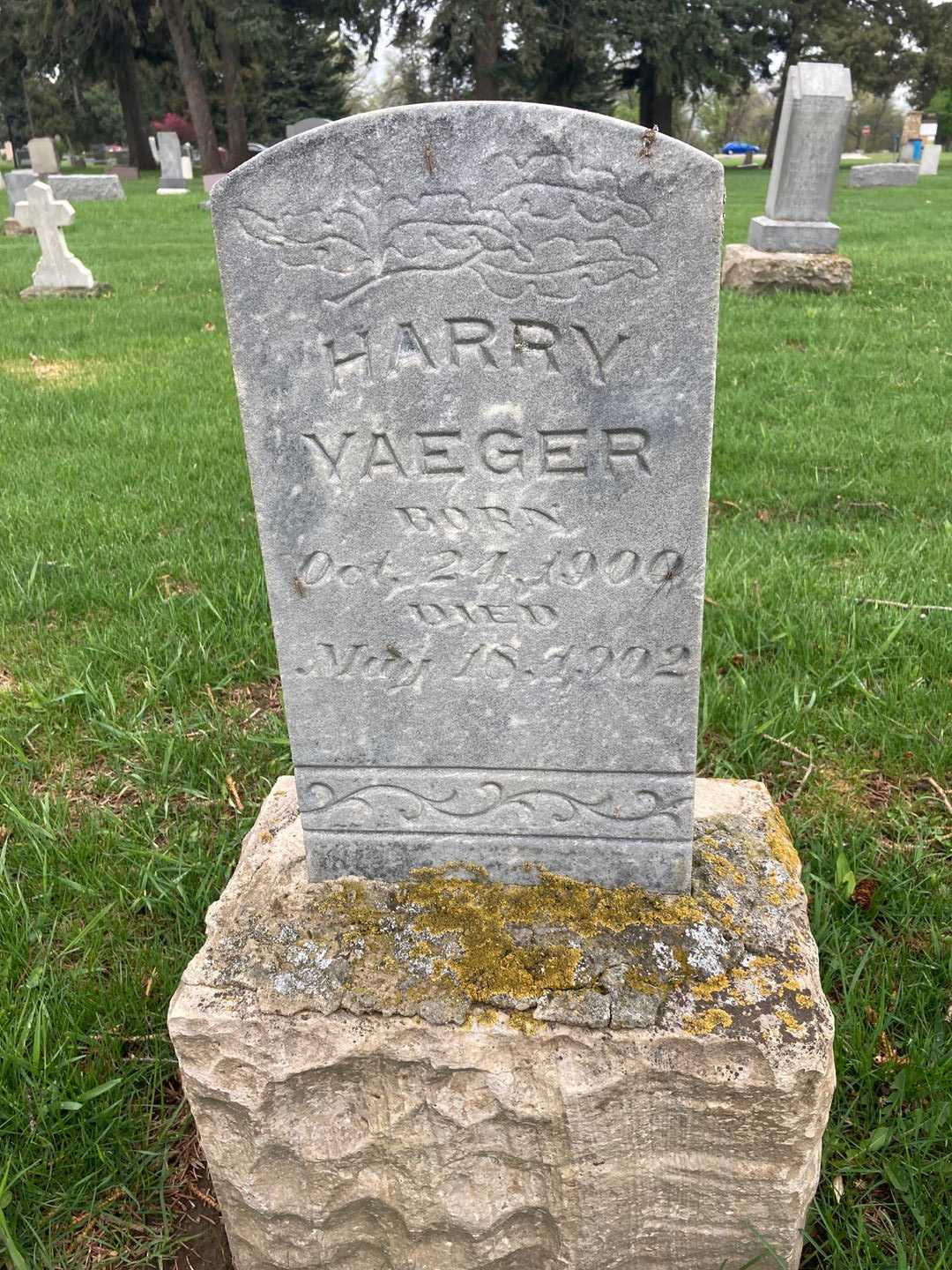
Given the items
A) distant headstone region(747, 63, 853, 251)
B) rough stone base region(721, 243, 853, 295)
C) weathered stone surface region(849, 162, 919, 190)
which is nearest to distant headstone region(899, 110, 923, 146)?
weathered stone surface region(849, 162, 919, 190)

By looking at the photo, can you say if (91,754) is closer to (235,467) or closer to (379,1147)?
(379,1147)

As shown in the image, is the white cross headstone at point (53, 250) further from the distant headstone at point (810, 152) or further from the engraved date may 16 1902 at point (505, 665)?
the engraved date may 16 1902 at point (505, 665)

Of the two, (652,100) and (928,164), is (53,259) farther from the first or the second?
(928,164)

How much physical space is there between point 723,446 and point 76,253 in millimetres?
10673

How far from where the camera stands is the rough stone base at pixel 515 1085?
1419 mm

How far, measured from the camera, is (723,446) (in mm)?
4547

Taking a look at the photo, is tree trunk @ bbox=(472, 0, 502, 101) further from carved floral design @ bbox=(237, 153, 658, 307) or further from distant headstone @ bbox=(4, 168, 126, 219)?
carved floral design @ bbox=(237, 153, 658, 307)

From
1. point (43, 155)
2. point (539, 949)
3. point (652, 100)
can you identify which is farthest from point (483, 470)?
point (652, 100)

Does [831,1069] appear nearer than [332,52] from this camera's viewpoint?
Yes

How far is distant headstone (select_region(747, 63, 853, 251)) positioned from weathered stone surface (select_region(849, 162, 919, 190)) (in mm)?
15092

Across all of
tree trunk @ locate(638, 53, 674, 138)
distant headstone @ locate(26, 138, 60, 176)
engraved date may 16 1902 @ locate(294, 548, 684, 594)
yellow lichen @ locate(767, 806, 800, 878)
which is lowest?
yellow lichen @ locate(767, 806, 800, 878)

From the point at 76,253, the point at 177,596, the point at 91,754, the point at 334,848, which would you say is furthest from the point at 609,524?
the point at 76,253

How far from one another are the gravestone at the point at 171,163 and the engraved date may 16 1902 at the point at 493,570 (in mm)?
24211

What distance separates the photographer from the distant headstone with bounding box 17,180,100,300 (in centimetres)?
911
